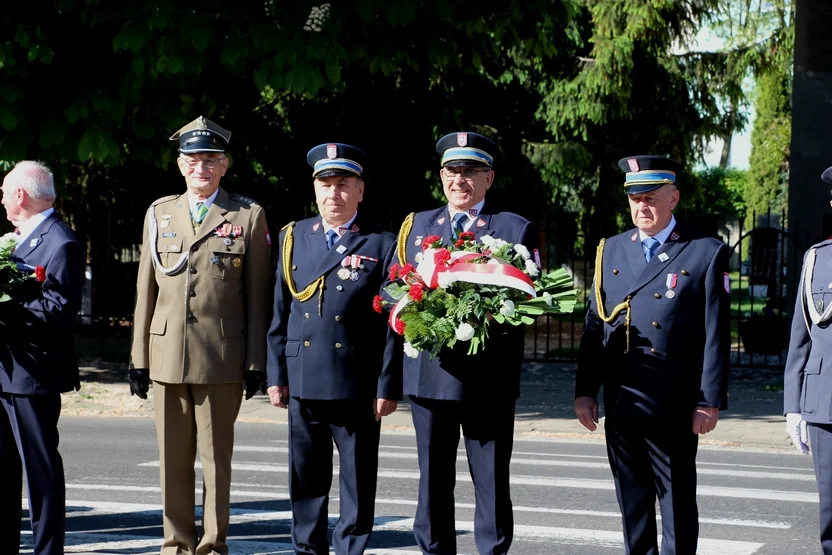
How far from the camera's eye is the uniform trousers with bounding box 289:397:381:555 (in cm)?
617

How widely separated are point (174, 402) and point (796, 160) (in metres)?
15.1

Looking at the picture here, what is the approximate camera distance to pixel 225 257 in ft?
21.3

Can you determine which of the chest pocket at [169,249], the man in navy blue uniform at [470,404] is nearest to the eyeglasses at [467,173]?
the man in navy blue uniform at [470,404]

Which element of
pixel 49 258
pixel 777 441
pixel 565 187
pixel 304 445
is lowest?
pixel 777 441

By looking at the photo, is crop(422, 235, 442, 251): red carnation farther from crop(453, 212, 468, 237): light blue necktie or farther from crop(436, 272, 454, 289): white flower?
crop(453, 212, 468, 237): light blue necktie

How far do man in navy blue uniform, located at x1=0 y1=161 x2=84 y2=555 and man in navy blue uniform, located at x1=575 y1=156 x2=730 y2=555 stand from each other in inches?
105

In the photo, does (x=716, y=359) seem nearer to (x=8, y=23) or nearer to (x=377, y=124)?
(x=8, y=23)

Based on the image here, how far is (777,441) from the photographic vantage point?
1216cm

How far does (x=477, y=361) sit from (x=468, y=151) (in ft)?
3.44

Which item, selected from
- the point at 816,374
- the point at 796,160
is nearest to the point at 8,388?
the point at 816,374

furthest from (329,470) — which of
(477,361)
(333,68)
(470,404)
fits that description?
(333,68)

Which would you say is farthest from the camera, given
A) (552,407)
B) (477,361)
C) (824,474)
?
(552,407)

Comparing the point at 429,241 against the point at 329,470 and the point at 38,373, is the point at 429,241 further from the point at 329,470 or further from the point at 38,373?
the point at 38,373

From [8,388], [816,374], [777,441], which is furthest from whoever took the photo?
[777,441]
